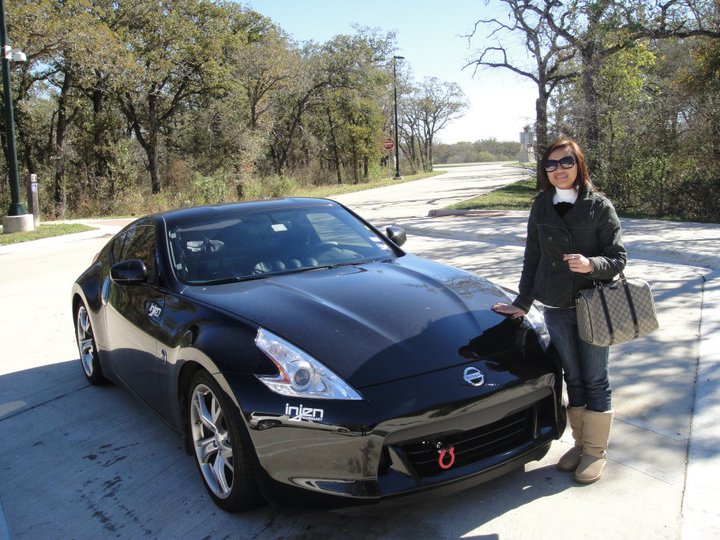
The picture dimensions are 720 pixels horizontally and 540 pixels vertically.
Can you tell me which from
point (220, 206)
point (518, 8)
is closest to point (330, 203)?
point (220, 206)

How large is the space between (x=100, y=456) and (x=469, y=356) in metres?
2.37

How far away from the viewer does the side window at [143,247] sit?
4.00 meters

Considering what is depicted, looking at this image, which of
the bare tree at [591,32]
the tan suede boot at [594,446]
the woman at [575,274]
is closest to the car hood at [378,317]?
the woman at [575,274]

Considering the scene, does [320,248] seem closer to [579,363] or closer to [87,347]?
[579,363]

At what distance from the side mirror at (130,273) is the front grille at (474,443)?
83.3 inches

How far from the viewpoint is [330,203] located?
16.2 ft

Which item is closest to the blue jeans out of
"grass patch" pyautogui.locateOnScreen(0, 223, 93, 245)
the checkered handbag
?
the checkered handbag

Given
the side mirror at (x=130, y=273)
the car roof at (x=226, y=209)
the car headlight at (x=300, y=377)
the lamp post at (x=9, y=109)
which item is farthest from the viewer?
the lamp post at (x=9, y=109)

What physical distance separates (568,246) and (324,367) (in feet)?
4.54

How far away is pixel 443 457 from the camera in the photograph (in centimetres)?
265

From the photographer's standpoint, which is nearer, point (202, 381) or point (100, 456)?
point (202, 381)

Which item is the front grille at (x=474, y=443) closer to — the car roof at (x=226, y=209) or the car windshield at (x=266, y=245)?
the car windshield at (x=266, y=245)

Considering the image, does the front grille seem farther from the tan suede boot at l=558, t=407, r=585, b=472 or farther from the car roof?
the car roof

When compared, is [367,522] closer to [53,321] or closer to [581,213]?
[581,213]
